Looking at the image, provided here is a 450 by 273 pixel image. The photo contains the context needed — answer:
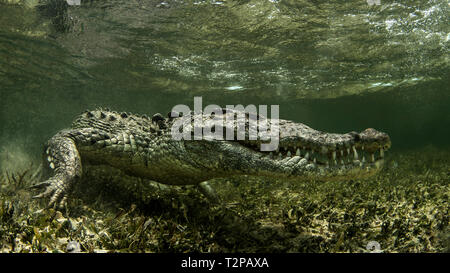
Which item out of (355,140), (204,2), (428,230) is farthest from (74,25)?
(428,230)

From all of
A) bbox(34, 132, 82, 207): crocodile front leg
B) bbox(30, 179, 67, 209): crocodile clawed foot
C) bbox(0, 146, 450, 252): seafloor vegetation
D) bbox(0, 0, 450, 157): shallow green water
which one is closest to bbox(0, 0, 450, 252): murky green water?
bbox(0, 0, 450, 157): shallow green water

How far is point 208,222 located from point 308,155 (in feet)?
4.39

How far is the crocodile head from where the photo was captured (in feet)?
9.09

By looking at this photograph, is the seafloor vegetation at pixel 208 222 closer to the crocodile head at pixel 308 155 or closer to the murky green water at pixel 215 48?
the crocodile head at pixel 308 155

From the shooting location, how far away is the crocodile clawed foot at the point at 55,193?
3074mm

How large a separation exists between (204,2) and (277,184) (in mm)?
5983

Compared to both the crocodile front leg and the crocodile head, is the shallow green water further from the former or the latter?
the crocodile head

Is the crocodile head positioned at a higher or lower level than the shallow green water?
lower

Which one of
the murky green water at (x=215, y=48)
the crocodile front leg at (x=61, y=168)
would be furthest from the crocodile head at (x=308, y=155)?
the murky green water at (x=215, y=48)

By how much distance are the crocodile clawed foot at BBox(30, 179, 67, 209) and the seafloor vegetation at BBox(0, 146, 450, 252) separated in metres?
0.11

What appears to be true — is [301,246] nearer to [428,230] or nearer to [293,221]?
[293,221]

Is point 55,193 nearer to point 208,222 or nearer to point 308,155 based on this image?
point 208,222

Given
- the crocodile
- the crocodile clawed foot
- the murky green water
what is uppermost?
the murky green water
